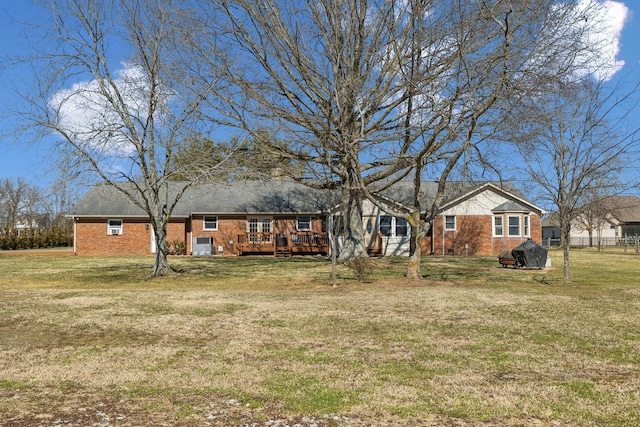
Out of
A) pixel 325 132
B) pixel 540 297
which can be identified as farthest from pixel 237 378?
pixel 325 132

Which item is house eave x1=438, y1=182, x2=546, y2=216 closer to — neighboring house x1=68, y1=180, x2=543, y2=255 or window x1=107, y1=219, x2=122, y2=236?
neighboring house x1=68, y1=180, x2=543, y2=255

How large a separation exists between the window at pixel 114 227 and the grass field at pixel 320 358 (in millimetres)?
20093

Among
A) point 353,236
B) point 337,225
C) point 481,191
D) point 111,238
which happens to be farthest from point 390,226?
point 111,238

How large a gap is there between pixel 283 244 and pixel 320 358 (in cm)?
2610

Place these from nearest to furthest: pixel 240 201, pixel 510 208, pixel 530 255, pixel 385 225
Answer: pixel 530 255, pixel 510 208, pixel 385 225, pixel 240 201

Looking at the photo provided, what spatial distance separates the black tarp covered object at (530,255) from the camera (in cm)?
2206

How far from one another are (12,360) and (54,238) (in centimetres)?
4606

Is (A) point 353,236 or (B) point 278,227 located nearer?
(A) point 353,236

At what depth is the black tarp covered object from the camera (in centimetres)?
2206

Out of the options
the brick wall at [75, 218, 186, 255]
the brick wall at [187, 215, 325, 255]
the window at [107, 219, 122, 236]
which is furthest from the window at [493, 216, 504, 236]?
the window at [107, 219, 122, 236]

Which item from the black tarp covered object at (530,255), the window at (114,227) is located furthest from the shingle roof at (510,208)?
the window at (114,227)

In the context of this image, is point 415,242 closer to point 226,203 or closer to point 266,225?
point 266,225

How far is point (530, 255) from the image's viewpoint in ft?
72.3

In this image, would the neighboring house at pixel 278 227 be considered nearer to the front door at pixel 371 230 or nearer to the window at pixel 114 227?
the window at pixel 114 227
